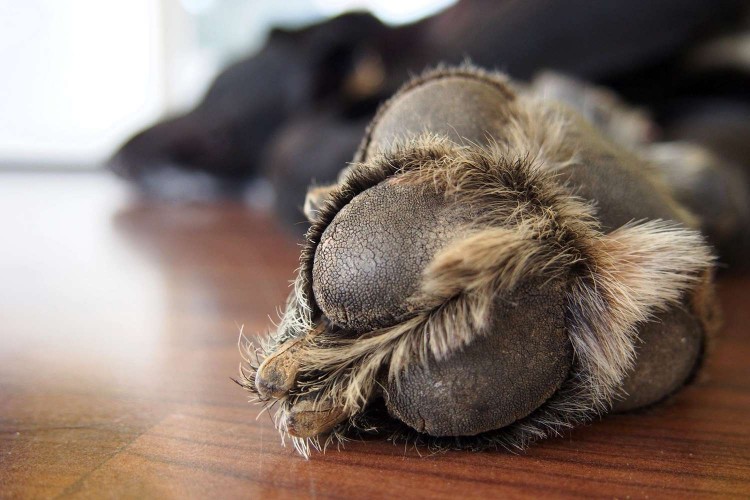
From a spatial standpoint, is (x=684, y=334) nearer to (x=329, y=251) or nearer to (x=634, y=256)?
(x=634, y=256)

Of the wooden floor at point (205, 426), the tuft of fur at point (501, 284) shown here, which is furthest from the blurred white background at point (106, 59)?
the tuft of fur at point (501, 284)

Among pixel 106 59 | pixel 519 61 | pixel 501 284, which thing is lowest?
pixel 501 284

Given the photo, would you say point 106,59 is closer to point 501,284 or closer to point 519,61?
point 519,61

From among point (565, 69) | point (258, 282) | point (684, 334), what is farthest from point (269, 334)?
point (565, 69)

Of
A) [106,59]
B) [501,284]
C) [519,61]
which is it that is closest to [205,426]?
[501,284]

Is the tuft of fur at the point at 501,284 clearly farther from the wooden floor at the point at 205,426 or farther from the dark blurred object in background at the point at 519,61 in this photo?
the dark blurred object in background at the point at 519,61

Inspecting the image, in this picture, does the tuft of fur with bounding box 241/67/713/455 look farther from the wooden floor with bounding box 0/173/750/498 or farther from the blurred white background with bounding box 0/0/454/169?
the blurred white background with bounding box 0/0/454/169

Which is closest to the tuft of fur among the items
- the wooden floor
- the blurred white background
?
the wooden floor
